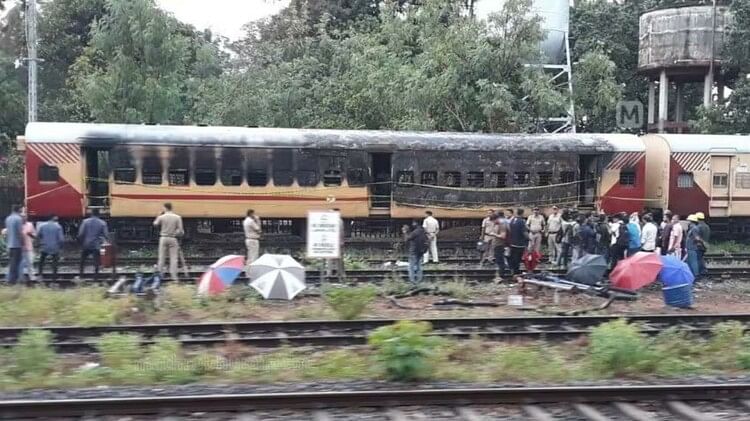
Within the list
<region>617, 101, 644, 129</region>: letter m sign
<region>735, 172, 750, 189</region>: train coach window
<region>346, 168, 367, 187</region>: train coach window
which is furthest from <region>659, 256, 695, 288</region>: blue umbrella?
<region>617, 101, 644, 129</region>: letter m sign

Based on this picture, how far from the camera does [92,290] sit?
46.1 feet

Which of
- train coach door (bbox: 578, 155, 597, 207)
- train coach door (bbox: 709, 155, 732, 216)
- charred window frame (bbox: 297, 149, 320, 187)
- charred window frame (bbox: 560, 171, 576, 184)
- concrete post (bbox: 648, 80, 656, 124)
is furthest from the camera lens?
concrete post (bbox: 648, 80, 656, 124)

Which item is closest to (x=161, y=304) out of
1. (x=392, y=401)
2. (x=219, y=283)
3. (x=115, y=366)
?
(x=219, y=283)

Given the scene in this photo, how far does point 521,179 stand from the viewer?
24062 millimetres

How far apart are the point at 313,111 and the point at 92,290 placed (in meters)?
21.7

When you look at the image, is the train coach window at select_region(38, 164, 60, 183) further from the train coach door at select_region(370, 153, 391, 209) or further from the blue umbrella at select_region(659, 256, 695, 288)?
the blue umbrella at select_region(659, 256, 695, 288)

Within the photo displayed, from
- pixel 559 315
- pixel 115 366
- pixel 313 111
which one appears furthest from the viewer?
pixel 313 111

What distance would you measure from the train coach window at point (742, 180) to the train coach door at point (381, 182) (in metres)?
11.7

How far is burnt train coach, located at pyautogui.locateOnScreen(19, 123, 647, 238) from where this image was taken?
21078 mm

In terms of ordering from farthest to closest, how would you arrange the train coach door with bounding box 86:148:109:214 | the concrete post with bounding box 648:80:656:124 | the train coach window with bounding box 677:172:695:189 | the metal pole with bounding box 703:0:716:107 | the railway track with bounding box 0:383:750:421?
the concrete post with bounding box 648:80:656:124 < the metal pole with bounding box 703:0:716:107 < the train coach window with bounding box 677:172:695:189 < the train coach door with bounding box 86:148:109:214 < the railway track with bounding box 0:383:750:421

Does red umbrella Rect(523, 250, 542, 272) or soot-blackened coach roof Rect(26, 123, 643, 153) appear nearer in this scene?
red umbrella Rect(523, 250, 542, 272)

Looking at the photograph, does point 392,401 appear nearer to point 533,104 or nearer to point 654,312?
point 654,312

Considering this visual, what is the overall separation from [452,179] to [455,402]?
16.4m

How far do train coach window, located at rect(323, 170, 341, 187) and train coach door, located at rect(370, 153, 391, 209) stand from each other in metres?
1.06
